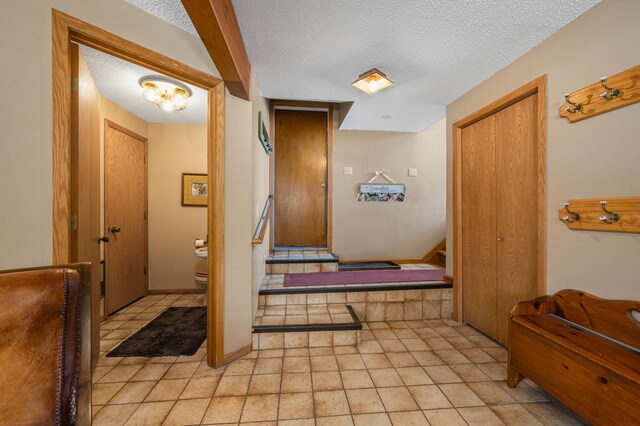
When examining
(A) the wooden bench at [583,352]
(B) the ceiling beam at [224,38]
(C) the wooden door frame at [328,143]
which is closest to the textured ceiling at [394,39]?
(B) the ceiling beam at [224,38]

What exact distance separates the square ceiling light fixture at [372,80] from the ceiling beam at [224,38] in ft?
3.15

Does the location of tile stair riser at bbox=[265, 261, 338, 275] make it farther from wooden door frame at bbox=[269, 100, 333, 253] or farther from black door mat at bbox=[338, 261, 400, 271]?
wooden door frame at bbox=[269, 100, 333, 253]

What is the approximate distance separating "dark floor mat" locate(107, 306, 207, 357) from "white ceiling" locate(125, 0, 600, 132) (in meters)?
2.45

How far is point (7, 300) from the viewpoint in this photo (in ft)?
2.08

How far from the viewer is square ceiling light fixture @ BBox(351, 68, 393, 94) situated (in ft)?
6.82

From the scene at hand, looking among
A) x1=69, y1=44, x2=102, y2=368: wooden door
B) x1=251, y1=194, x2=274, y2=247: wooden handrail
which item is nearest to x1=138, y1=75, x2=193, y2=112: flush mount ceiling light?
x1=69, y1=44, x2=102, y2=368: wooden door

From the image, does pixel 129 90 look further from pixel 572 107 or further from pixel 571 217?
pixel 571 217

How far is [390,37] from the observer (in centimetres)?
175

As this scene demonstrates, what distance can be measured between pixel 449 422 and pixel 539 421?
0.51 metres

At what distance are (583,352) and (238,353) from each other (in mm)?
2120

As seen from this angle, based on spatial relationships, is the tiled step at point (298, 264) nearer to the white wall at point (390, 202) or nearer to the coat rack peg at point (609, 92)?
the white wall at point (390, 202)

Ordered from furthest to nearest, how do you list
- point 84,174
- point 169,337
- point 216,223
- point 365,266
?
1. point 365,266
2. point 169,337
3. point 216,223
4. point 84,174

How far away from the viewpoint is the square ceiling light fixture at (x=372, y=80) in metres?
2.08

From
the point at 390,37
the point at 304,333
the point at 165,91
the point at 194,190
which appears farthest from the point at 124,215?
the point at 390,37
